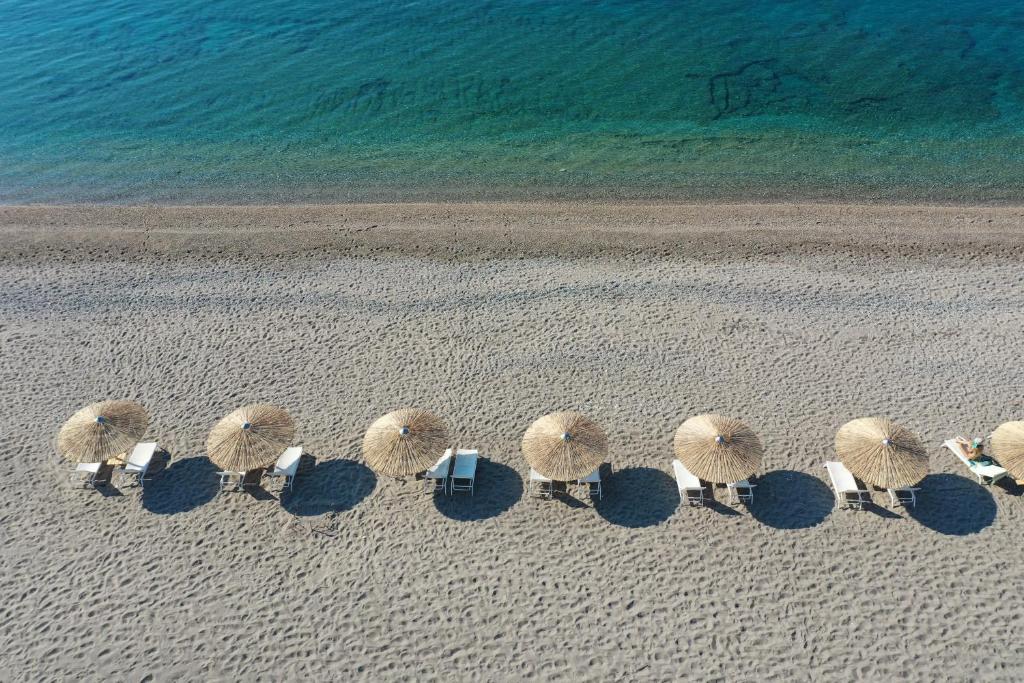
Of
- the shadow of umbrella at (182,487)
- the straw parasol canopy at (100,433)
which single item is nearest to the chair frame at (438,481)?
the shadow of umbrella at (182,487)

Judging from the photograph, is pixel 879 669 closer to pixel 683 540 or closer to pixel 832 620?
pixel 832 620

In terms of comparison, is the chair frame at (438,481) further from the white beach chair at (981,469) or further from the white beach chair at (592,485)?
the white beach chair at (981,469)

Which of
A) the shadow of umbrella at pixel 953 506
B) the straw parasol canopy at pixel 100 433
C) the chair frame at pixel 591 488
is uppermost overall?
the straw parasol canopy at pixel 100 433

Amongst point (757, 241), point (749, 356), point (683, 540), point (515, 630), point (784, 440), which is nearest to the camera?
point (515, 630)

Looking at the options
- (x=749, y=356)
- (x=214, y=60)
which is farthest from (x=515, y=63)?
(x=749, y=356)

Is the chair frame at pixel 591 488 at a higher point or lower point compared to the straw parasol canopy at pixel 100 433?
lower

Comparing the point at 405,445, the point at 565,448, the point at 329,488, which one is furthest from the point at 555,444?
the point at 329,488

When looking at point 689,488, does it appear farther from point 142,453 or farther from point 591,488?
point 142,453

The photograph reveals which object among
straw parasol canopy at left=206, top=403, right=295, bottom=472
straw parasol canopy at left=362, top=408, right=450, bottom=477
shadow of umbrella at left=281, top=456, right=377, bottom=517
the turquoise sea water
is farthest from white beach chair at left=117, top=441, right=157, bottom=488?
the turquoise sea water
